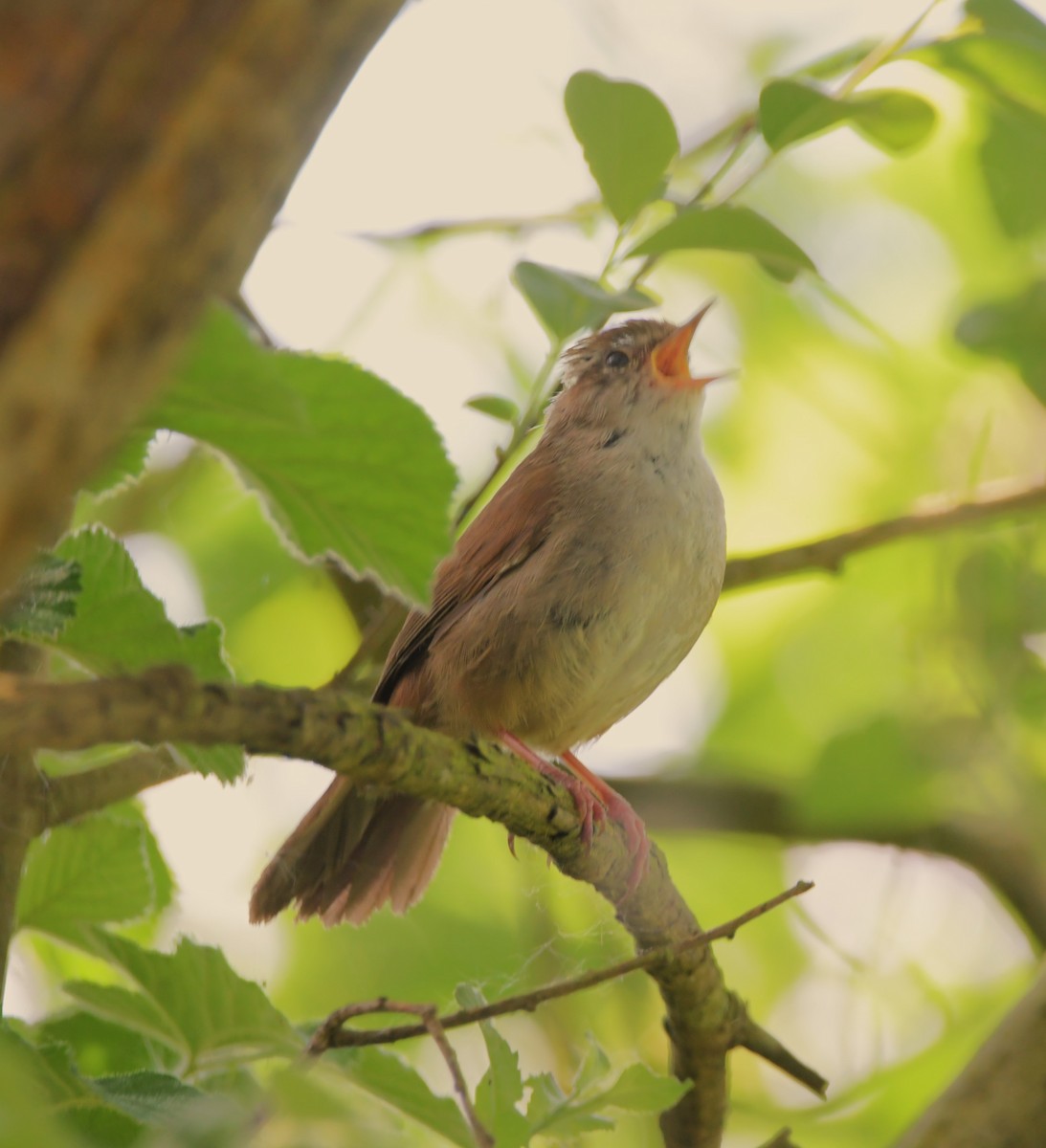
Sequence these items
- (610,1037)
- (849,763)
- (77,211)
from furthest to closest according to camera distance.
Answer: (610,1037)
(849,763)
(77,211)

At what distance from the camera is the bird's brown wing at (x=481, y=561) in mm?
3359

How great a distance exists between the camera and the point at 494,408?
2.41m

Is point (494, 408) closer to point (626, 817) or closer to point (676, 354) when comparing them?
point (626, 817)

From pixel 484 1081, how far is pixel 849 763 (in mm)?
1297

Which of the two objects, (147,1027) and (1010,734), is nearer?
(147,1027)

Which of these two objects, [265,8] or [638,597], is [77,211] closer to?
[265,8]

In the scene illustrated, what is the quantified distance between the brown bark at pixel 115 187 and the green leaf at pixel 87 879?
1246 mm

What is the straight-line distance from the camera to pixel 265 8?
96 centimetres

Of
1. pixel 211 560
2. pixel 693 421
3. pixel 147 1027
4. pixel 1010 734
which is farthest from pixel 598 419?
pixel 147 1027

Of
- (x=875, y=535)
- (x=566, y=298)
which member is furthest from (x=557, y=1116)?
(x=875, y=535)

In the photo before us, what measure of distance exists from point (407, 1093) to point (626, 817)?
1.46m

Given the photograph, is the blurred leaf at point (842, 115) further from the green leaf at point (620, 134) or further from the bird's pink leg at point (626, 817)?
the bird's pink leg at point (626, 817)

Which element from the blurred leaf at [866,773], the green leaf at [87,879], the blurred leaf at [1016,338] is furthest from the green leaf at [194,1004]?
the blurred leaf at [1016,338]

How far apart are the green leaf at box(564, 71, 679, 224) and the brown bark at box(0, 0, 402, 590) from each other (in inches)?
43.8
